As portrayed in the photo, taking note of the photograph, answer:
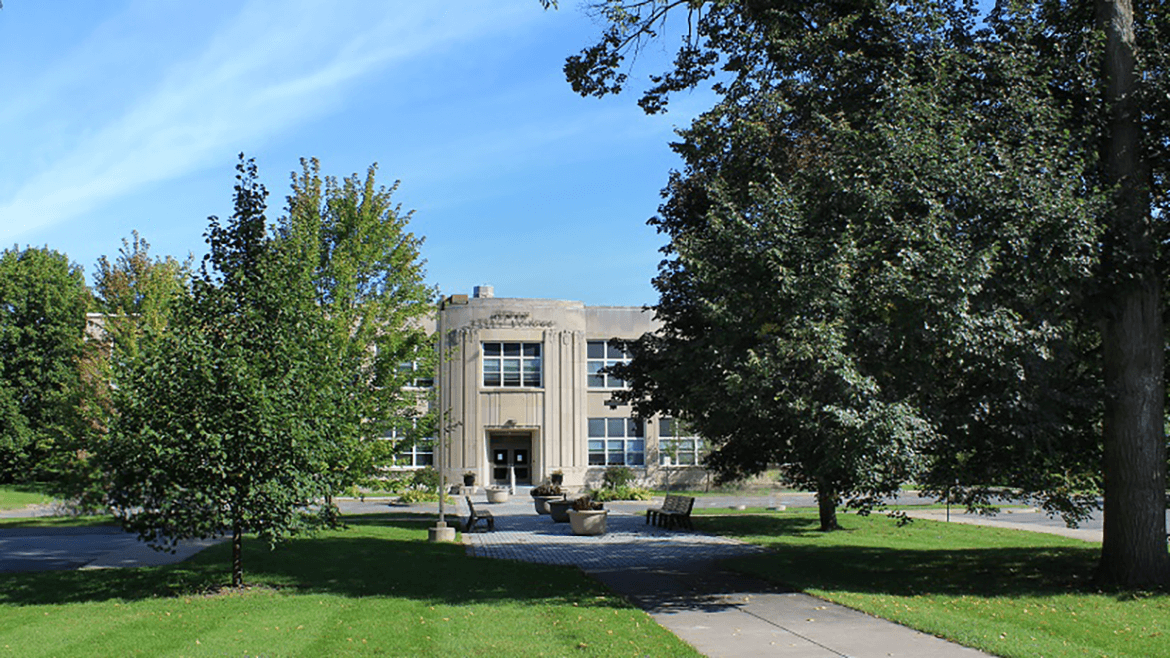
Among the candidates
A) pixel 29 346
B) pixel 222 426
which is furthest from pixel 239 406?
pixel 29 346

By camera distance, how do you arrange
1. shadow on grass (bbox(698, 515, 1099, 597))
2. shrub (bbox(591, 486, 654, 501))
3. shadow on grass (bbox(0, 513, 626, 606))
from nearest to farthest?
shadow on grass (bbox(0, 513, 626, 606))
shadow on grass (bbox(698, 515, 1099, 597))
shrub (bbox(591, 486, 654, 501))

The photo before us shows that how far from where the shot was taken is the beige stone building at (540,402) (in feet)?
147

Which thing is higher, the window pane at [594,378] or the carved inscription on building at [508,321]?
the carved inscription on building at [508,321]

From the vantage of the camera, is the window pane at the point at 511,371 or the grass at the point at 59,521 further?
the window pane at the point at 511,371

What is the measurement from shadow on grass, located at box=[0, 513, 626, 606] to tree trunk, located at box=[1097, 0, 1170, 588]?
729 centimetres

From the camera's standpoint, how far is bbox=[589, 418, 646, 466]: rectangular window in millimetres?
46656

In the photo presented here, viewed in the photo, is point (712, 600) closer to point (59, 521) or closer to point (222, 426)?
point (222, 426)

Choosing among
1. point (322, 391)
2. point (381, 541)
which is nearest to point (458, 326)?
point (381, 541)

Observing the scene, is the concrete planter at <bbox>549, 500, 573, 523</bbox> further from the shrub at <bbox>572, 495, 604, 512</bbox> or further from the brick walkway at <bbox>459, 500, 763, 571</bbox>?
the shrub at <bbox>572, 495, 604, 512</bbox>

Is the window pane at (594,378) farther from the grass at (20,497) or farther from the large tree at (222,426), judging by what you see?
the large tree at (222,426)

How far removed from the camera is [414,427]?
24.2 metres

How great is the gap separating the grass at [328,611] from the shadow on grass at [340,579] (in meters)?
0.03

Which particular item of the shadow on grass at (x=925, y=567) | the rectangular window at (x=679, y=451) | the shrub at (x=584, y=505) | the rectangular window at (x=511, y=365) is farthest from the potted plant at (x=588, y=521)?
the rectangular window at (x=511, y=365)

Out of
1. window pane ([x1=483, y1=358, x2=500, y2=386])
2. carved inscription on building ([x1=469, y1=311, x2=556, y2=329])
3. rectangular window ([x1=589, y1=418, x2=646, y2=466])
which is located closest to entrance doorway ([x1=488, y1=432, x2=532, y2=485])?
window pane ([x1=483, y1=358, x2=500, y2=386])
